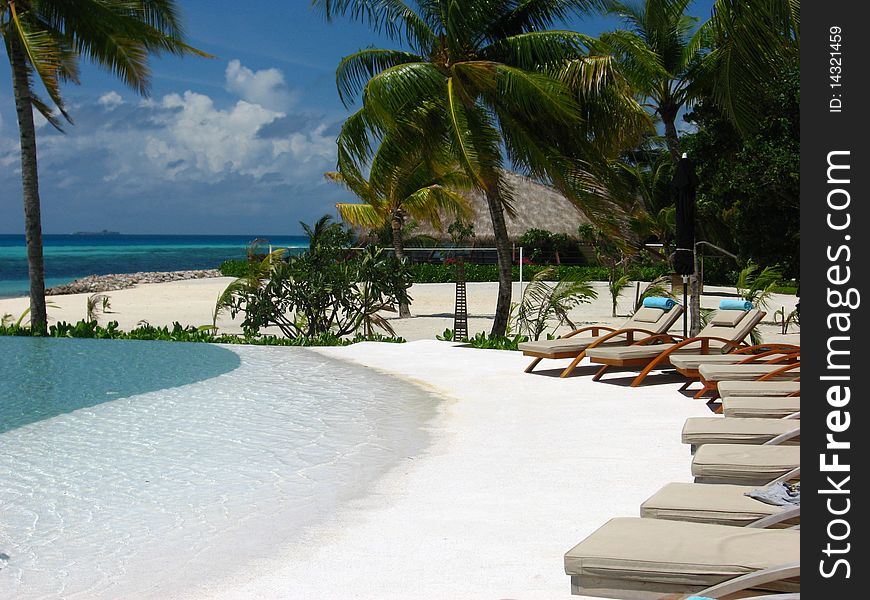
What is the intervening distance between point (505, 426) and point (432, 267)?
2509 cm

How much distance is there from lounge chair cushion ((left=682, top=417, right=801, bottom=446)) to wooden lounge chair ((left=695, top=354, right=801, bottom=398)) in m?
2.18

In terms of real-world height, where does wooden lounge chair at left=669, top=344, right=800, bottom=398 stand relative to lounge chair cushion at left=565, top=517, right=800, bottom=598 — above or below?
above

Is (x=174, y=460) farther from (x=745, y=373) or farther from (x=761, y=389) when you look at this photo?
(x=745, y=373)

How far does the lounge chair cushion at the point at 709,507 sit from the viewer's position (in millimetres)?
3350

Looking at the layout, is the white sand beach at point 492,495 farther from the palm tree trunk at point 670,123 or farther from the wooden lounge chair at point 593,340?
the palm tree trunk at point 670,123

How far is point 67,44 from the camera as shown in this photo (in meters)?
15.2

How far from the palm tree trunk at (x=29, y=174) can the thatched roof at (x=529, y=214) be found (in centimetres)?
2257

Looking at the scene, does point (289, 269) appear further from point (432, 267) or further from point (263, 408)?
point (432, 267)

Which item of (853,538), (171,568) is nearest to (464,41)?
(171,568)

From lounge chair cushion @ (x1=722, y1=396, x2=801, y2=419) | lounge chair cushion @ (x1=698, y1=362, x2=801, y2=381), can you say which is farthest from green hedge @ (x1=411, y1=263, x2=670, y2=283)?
lounge chair cushion @ (x1=722, y1=396, x2=801, y2=419)

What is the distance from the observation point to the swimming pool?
170 inches

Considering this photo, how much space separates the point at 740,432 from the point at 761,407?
824 millimetres

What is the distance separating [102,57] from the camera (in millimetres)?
14594

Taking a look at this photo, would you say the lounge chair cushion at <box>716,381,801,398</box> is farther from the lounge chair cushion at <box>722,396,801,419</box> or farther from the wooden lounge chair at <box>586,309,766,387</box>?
the wooden lounge chair at <box>586,309,766,387</box>
